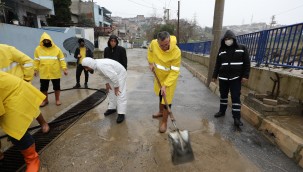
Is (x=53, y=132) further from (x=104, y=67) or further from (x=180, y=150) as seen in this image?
(x=180, y=150)

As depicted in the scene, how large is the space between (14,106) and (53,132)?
5.06ft

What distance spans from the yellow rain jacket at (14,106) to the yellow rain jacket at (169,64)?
197 centimetres

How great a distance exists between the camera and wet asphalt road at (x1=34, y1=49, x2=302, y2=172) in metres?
2.51

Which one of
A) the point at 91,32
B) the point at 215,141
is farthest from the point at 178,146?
the point at 91,32

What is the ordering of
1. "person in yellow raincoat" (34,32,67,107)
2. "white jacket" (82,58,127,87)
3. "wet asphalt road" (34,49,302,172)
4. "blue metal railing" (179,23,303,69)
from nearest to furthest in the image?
"wet asphalt road" (34,49,302,172) → "white jacket" (82,58,127,87) → "blue metal railing" (179,23,303,69) → "person in yellow raincoat" (34,32,67,107)

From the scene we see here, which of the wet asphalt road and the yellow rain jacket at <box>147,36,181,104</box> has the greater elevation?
the yellow rain jacket at <box>147,36,181,104</box>

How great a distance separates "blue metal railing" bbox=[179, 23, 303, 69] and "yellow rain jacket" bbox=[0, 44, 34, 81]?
5038mm

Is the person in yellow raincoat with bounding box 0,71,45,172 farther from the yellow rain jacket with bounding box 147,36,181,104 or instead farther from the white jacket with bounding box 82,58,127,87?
the yellow rain jacket with bounding box 147,36,181,104

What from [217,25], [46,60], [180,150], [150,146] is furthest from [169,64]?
[217,25]

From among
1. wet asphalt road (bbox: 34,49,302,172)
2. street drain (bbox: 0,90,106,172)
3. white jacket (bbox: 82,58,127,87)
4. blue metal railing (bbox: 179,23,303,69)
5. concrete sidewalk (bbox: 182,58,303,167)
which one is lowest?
street drain (bbox: 0,90,106,172)

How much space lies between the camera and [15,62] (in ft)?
10.00

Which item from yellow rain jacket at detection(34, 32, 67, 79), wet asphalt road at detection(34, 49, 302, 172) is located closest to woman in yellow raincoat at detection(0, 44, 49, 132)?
wet asphalt road at detection(34, 49, 302, 172)

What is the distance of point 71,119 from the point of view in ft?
13.3

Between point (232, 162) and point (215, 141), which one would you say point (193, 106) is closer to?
point (215, 141)
